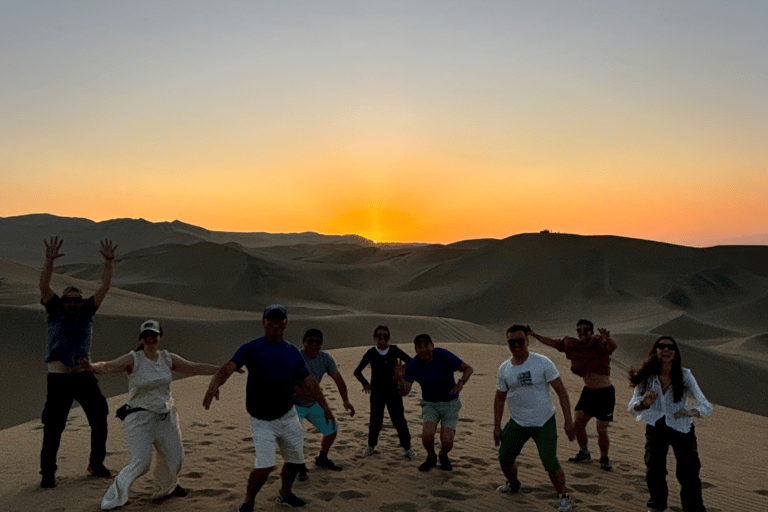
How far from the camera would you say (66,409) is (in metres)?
6.62

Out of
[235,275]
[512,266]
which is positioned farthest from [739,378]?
[235,275]

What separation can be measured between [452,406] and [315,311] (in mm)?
35393

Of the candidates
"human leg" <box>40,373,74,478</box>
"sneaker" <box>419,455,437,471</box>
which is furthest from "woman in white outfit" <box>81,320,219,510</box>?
"sneaker" <box>419,455,437,471</box>

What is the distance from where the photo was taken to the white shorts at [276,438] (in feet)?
17.5

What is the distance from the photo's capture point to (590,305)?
148 ft

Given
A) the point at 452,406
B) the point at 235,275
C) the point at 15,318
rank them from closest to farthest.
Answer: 1. the point at 452,406
2. the point at 15,318
3. the point at 235,275

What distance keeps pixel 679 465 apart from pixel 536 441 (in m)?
1.21

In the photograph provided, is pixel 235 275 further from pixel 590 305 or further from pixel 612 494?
pixel 612 494

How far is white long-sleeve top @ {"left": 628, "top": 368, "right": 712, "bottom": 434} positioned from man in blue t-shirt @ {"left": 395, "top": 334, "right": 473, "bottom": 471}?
2058mm

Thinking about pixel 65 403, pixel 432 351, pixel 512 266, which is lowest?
pixel 65 403

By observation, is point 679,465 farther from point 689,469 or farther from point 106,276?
point 106,276

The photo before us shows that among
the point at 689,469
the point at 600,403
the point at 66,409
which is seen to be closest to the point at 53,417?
the point at 66,409

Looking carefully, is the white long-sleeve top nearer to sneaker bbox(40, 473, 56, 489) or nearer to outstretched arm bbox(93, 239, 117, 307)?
outstretched arm bbox(93, 239, 117, 307)

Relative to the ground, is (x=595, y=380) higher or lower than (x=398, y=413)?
higher
